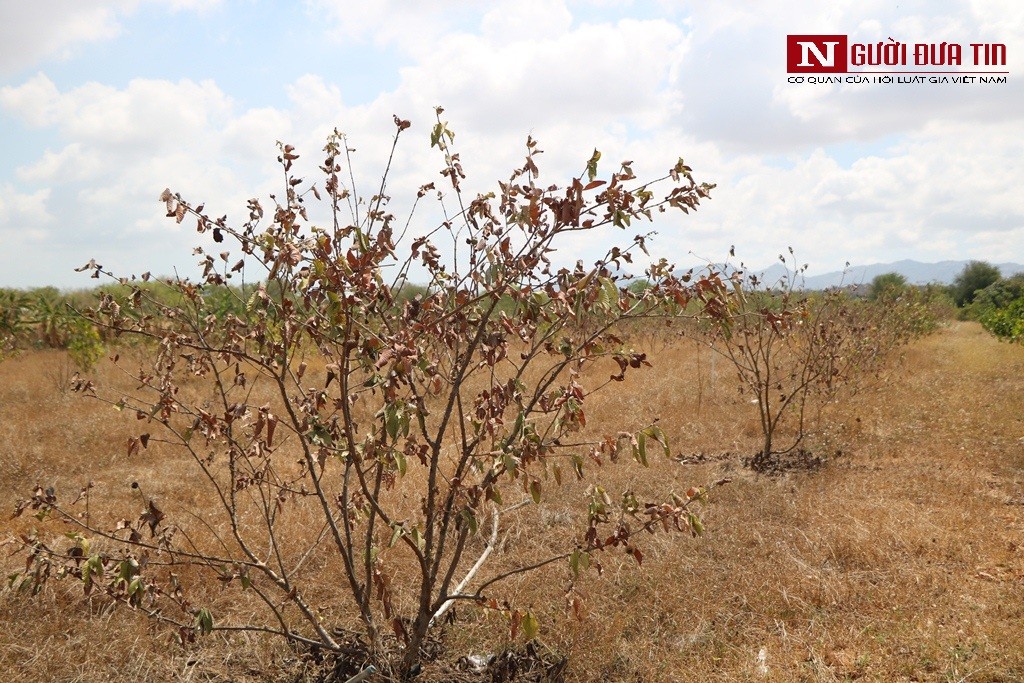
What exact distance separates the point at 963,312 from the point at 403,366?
43756 millimetres

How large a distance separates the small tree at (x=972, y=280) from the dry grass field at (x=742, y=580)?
42.3 meters

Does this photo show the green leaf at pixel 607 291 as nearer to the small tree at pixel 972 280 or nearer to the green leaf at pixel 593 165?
the green leaf at pixel 593 165

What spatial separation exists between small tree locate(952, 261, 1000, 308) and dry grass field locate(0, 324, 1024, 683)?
4227 cm

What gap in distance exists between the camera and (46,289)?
2245 cm

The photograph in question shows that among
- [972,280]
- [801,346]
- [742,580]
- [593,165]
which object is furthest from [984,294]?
[593,165]

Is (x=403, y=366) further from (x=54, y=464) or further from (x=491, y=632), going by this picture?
(x=54, y=464)

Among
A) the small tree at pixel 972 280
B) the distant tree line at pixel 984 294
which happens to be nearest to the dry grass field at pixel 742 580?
the distant tree line at pixel 984 294

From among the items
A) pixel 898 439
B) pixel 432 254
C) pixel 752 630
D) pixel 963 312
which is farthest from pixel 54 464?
pixel 963 312

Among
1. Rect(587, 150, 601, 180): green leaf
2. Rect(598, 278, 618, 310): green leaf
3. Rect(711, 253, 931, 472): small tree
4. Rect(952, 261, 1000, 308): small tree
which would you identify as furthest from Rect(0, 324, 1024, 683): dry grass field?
Rect(952, 261, 1000, 308): small tree

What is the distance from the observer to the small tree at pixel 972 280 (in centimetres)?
4344

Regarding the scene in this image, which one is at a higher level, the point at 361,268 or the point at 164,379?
the point at 361,268

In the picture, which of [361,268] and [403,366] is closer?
[403,366]

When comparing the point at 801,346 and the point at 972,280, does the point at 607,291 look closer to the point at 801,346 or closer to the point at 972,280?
the point at 801,346

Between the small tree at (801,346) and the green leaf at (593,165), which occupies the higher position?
the green leaf at (593,165)
